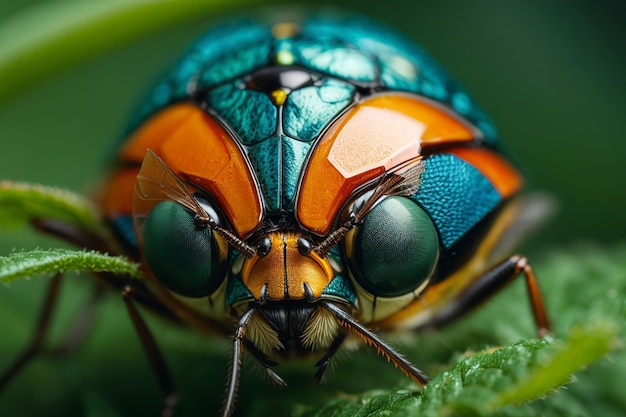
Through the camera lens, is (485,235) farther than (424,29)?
No

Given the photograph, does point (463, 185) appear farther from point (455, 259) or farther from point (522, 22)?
point (522, 22)

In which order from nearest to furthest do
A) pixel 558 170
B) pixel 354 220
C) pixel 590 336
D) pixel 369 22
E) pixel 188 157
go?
pixel 590 336
pixel 354 220
pixel 188 157
pixel 369 22
pixel 558 170

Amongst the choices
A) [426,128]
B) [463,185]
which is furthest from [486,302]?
[426,128]

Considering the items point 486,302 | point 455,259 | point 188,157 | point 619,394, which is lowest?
point 619,394

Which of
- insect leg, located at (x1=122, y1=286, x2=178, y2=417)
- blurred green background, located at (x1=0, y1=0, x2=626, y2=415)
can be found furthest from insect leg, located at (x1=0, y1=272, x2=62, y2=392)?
blurred green background, located at (x1=0, y1=0, x2=626, y2=415)

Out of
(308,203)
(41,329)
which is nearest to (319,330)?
(308,203)

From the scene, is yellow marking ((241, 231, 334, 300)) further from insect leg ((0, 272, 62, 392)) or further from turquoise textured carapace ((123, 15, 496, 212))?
insect leg ((0, 272, 62, 392))

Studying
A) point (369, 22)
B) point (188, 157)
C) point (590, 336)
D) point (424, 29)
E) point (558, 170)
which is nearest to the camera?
point (590, 336)

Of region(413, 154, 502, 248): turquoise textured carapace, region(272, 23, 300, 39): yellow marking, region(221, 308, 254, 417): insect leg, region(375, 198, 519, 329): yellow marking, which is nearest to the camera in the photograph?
region(221, 308, 254, 417): insect leg
